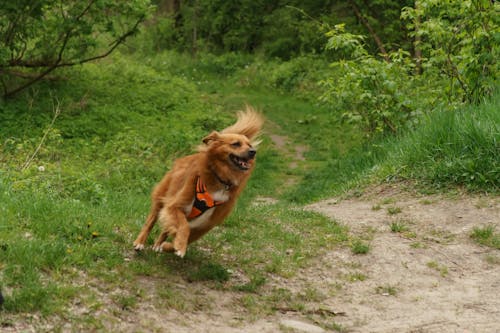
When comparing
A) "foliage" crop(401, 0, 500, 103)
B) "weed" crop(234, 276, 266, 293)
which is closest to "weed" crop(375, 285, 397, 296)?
"weed" crop(234, 276, 266, 293)

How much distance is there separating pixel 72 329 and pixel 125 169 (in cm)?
709

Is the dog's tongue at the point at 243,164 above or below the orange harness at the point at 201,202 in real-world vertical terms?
above

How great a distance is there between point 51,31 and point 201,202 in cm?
1086

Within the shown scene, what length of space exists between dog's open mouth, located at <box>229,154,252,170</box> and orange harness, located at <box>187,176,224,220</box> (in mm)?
351

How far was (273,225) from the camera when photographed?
24.1ft

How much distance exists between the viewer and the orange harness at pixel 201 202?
210 inches

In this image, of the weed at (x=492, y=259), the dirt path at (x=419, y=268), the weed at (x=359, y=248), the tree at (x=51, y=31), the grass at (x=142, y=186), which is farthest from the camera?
the tree at (x=51, y=31)

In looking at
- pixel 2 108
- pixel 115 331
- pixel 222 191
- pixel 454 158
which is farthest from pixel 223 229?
pixel 2 108

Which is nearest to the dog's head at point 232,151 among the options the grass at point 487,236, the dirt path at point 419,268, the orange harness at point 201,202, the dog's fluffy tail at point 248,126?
the orange harness at point 201,202

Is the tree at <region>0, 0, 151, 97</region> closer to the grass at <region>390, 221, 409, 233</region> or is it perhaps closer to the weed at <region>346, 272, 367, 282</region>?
the grass at <region>390, 221, 409, 233</region>

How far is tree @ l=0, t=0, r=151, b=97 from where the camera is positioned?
1360 cm

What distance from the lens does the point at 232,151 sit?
5.37 meters

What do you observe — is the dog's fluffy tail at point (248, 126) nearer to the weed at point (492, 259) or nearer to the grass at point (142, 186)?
the grass at point (142, 186)

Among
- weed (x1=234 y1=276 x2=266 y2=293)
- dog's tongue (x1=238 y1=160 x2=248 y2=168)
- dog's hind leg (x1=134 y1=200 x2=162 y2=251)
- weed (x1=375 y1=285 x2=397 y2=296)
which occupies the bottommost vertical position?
weed (x1=375 y1=285 x2=397 y2=296)
